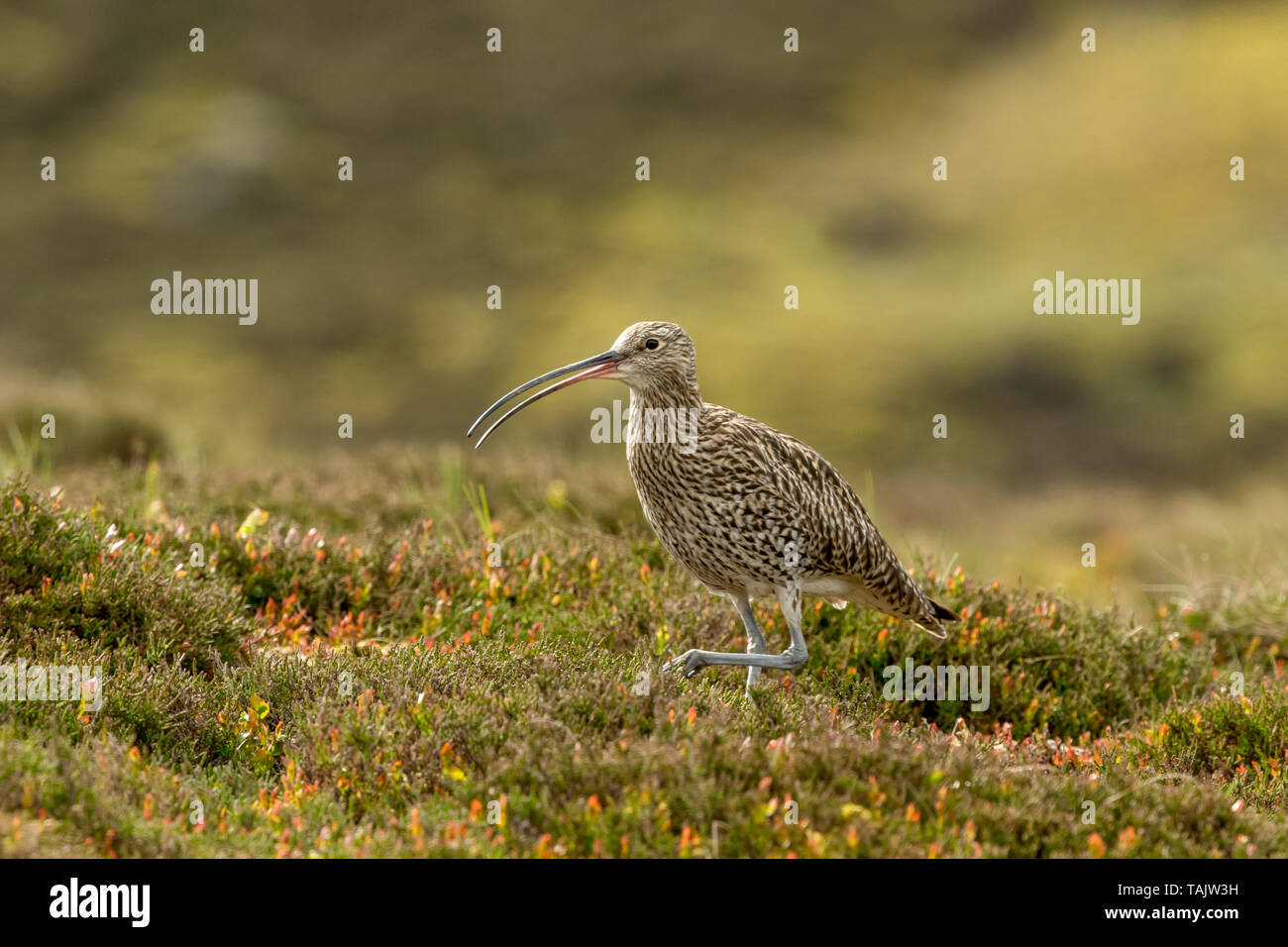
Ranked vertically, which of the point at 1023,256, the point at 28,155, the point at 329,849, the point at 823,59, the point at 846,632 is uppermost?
the point at 823,59

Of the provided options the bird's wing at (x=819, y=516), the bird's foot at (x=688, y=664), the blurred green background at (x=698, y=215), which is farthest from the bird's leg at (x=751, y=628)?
the blurred green background at (x=698, y=215)

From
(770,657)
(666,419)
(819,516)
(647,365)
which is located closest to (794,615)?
(770,657)

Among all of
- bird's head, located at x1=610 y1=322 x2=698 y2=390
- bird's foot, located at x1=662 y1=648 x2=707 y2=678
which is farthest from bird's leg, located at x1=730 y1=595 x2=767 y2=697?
bird's head, located at x1=610 y1=322 x2=698 y2=390

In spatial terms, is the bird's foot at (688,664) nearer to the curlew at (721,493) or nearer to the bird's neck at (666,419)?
the curlew at (721,493)

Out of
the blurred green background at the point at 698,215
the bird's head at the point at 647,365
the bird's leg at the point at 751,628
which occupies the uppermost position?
the blurred green background at the point at 698,215

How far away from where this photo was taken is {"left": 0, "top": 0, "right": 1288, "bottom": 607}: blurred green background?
36.6 meters

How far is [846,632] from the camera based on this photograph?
8.19m

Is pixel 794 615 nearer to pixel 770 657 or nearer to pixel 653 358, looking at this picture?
pixel 770 657

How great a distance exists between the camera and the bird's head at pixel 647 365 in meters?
6.73

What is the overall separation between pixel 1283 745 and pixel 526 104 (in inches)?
1856

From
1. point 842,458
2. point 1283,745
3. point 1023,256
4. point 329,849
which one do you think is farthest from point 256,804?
point 1023,256

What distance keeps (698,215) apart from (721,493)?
140ft

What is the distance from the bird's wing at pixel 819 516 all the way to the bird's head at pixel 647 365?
325mm

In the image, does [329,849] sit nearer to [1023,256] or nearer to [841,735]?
[841,735]
